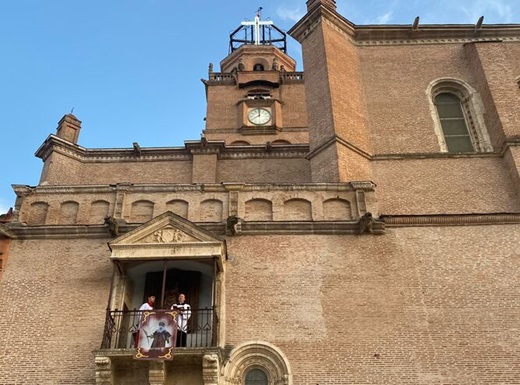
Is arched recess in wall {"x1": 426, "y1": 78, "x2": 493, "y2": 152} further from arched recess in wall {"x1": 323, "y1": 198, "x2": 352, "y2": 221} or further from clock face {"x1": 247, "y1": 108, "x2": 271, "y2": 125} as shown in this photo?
clock face {"x1": 247, "y1": 108, "x2": 271, "y2": 125}

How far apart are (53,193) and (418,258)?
1002 centimetres

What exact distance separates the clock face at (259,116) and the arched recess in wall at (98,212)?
1431 cm

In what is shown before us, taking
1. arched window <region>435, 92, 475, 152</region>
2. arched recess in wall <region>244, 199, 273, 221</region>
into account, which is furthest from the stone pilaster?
arched window <region>435, 92, 475, 152</region>

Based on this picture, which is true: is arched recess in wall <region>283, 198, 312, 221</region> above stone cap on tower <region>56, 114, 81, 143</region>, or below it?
below

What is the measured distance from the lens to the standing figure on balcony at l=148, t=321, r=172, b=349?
13.0 meters

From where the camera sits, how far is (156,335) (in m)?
13.1

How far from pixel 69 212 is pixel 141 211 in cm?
199

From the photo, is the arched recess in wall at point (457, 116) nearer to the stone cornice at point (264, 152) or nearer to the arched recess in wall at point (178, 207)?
the stone cornice at point (264, 152)

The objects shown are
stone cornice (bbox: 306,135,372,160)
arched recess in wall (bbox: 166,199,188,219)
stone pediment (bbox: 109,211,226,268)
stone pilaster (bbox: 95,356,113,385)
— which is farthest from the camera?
stone cornice (bbox: 306,135,372,160)

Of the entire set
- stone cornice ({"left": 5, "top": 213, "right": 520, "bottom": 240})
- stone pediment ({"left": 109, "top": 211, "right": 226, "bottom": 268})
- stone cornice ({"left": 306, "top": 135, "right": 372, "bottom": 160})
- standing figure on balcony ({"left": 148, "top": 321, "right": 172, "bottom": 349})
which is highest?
stone cornice ({"left": 306, "top": 135, "right": 372, "bottom": 160})

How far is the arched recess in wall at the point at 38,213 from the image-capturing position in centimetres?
1636

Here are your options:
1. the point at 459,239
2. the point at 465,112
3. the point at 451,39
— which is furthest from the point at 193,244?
the point at 451,39

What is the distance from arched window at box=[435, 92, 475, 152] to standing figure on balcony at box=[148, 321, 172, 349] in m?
11.3

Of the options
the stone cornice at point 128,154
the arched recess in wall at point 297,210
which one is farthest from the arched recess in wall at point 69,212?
the arched recess in wall at point 297,210
